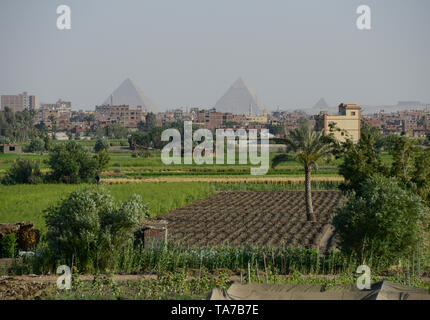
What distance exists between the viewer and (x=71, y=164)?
39.1 m

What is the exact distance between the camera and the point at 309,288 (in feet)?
28.6

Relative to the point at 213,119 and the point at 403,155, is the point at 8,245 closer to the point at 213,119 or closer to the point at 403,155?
the point at 403,155

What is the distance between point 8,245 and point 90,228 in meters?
3.86

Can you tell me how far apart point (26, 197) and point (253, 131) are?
104211 millimetres

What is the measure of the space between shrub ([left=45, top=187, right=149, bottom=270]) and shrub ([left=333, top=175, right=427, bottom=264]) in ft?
15.7

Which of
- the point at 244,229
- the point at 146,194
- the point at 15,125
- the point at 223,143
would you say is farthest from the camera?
the point at 15,125

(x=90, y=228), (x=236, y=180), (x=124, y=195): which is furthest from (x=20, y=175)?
(x=90, y=228)

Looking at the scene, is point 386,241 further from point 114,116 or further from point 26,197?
point 114,116

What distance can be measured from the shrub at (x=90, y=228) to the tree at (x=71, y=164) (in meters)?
27.8

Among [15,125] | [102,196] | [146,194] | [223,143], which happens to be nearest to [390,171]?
[102,196]

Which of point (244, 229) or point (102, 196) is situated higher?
point (102, 196)

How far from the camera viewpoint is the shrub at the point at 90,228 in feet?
38.5

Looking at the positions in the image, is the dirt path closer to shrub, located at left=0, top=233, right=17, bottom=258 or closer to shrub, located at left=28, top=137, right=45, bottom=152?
shrub, located at left=0, top=233, right=17, bottom=258
